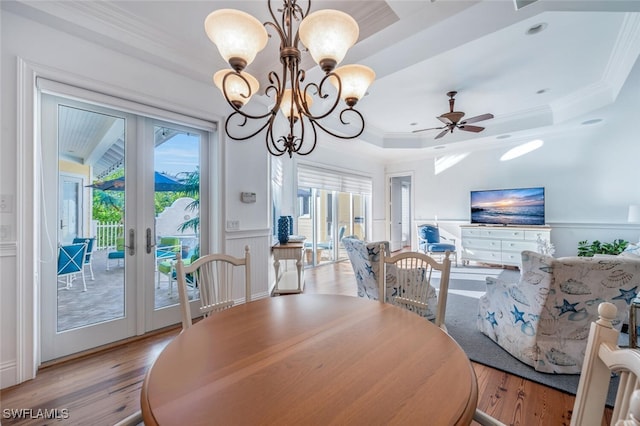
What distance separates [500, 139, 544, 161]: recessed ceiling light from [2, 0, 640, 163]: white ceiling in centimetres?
68

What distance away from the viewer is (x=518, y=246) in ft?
17.0

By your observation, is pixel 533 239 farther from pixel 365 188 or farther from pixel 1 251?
pixel 1 251

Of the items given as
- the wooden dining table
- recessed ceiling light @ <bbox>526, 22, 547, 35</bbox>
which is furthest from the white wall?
the wooden dining table

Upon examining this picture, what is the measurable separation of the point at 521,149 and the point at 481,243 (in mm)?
2124

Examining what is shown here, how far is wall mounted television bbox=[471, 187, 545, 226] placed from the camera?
5270 millimetres

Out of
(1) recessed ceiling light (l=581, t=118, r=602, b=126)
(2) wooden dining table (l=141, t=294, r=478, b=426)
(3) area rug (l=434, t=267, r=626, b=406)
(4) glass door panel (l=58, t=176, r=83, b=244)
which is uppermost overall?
(1) recessed ceiling light (l=581, t=118, r=602, b=126)

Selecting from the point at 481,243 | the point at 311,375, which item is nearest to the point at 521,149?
the point at 481,243

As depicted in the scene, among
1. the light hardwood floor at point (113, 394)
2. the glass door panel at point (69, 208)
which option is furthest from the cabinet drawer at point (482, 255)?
the glass door panel at point (69, 208)

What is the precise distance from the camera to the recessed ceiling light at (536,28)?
2512mm

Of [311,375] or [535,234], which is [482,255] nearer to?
[535,234]

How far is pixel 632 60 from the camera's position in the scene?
2902 mm

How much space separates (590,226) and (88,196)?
7383 millimetres

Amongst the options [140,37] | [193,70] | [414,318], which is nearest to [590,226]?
[414,318]

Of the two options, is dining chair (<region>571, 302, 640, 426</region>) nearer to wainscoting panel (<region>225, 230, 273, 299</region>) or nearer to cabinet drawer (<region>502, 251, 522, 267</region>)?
wainscoting panel (<region>225, 230, 273, 299</region>)
